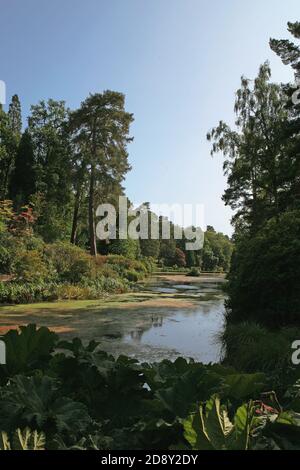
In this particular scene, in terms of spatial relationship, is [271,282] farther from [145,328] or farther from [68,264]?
[68,264]

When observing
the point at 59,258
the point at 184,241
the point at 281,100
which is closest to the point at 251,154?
the point at 281,100

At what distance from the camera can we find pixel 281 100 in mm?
19922

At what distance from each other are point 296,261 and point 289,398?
597 cm

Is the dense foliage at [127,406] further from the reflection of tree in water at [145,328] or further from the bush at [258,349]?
the reflection of tree in water at [145,328]

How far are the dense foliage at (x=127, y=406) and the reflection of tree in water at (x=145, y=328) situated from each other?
5854 mm

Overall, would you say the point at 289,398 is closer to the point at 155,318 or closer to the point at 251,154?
the point at 155,318

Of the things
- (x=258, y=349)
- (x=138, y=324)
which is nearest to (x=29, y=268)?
(x=138, y=324)

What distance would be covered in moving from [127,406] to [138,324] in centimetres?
778

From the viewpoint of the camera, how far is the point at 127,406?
1680mm

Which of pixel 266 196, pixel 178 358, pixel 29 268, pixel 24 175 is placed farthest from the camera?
pixel 24 175

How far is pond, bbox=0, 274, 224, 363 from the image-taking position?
689cm

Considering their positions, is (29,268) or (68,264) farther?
(68,264)

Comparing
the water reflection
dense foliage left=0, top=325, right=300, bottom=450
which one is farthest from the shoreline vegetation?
the water reflection
